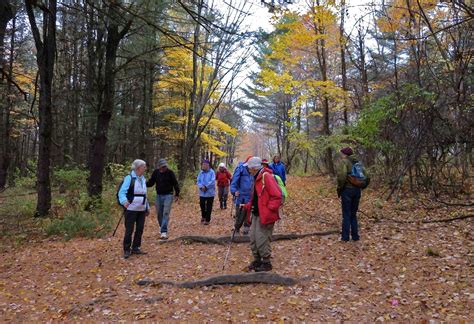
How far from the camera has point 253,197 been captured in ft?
20.2

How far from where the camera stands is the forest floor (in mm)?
4930

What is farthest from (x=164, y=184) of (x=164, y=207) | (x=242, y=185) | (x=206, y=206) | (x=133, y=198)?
(x=206, y=206)

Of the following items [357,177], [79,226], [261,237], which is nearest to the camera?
[261,237]

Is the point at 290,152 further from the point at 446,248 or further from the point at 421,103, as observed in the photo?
the point at 446,248

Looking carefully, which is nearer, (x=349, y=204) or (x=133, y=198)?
(x=133, y=198)

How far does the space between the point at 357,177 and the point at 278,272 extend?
2700 millimetres

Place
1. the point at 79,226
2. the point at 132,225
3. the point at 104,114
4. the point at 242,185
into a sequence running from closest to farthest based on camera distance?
1. the point at 132,225
2. the point at 242,185
3. the point at 79,226
4. the point at 104,114

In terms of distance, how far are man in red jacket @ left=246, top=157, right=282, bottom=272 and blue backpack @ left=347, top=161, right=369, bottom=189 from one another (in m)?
2.27

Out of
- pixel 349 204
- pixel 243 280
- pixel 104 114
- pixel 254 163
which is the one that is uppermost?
pixel 104 114

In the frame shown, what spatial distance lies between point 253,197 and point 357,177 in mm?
2582

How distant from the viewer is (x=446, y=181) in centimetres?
1074

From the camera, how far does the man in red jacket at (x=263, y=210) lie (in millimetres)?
5754

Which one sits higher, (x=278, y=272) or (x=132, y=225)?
(x=132, y=225)

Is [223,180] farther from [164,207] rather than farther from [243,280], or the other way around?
[243,280]
